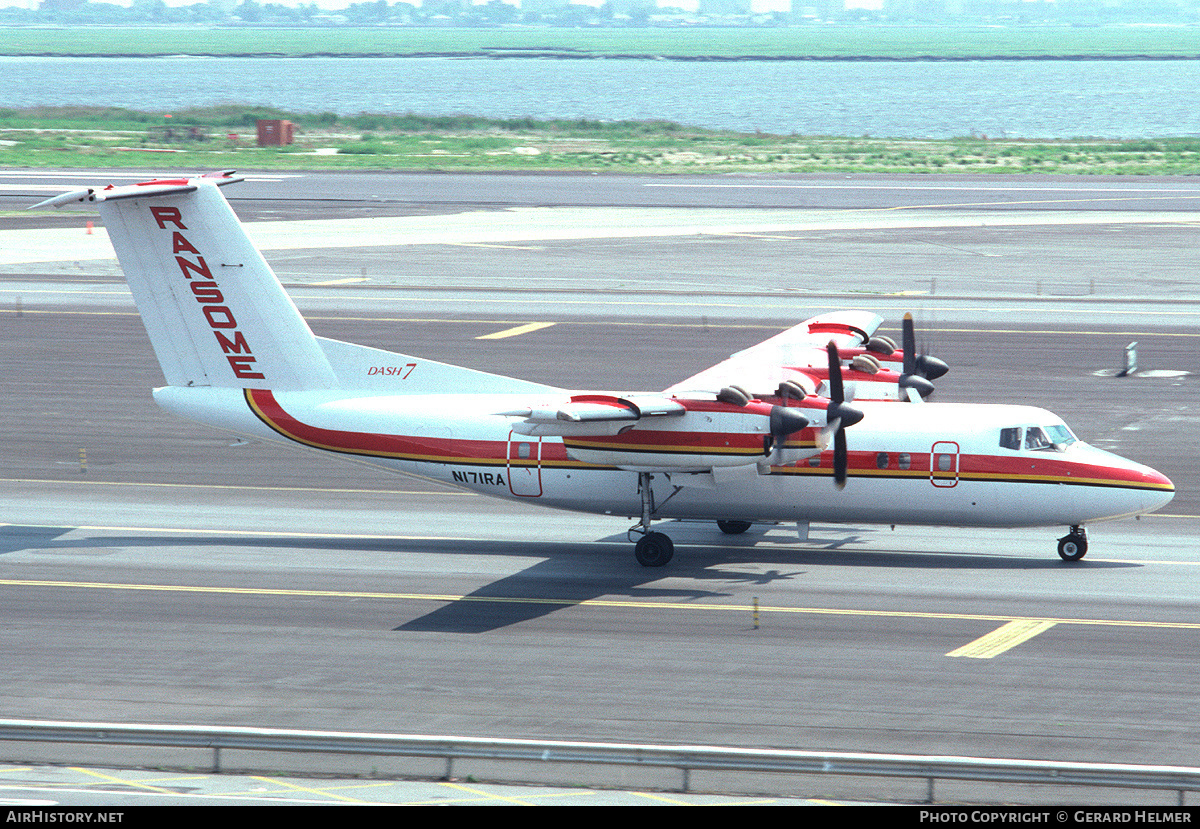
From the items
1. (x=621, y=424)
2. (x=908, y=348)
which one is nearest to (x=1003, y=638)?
(x=621, y=424)

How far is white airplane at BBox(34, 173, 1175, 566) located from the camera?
25.3 metres

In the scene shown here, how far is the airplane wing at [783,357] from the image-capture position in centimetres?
2655

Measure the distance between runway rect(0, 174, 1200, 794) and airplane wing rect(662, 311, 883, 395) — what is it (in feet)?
11.6

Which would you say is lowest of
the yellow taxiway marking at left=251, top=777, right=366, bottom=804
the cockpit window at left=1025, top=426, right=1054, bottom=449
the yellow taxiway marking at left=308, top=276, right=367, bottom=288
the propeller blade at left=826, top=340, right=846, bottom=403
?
the yellow taxiway marking at left=251, top=777, right=366, bottom=804

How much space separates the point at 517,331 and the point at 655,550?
84.0ft

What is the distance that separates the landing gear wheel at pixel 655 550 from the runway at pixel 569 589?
10.1 inches

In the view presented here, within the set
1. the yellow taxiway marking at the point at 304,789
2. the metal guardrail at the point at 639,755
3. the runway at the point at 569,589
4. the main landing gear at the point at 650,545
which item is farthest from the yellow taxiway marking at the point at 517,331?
the yellow taxiway marking at the point at 304,789

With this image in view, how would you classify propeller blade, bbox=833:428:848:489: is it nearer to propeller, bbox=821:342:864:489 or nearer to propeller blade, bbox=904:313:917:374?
propeller, bbox=821:342:864:489

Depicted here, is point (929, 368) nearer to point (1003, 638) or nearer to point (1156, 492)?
point (1156, 492)

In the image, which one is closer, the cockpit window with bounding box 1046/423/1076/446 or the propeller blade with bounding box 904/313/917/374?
the cockpit window with bounding box 1046/423/1076/446

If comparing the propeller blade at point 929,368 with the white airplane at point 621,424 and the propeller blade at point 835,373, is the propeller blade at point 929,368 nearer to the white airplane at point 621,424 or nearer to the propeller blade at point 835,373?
the white airplane at point 621,424

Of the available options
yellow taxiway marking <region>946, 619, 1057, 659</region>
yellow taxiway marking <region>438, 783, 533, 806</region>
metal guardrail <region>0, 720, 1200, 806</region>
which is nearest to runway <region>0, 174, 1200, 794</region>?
yellow taxiway marking <region>946, 619, 1057, 659</region>
